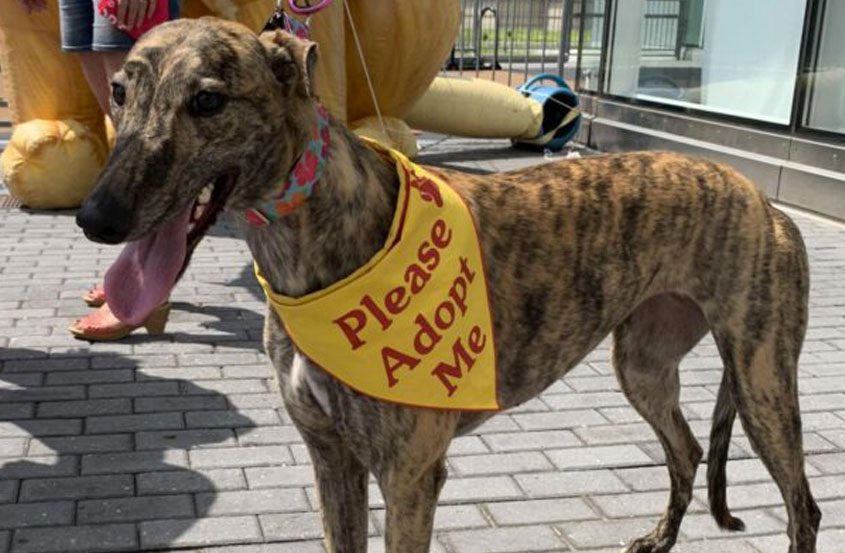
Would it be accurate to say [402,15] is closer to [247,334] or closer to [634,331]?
[247,334]

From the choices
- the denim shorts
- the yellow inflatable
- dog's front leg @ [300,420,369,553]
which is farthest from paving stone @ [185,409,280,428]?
the yellow inflatable

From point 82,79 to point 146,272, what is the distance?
6.63m

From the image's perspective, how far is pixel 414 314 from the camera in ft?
8.54

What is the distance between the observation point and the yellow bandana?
2465 millimetres

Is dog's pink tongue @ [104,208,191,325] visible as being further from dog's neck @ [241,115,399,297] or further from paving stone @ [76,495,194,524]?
paving stone @ [76,495,194,524]

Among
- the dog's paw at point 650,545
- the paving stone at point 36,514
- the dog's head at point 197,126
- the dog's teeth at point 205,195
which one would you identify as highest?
the dog's head at point 197,126

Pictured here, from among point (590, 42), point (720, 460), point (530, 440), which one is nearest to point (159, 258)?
point (720, 460)

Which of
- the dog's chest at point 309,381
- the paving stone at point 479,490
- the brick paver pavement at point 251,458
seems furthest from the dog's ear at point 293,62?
the paving stone at point 479,490

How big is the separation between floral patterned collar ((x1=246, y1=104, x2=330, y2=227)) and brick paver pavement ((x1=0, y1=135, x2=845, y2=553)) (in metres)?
1.56

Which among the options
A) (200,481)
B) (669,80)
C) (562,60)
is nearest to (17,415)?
(200,481)

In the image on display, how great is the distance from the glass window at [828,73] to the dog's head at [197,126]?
7556 mm

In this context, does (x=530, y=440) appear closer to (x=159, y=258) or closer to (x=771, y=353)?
(x=771, y=353)

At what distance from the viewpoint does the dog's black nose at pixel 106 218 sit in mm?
1991

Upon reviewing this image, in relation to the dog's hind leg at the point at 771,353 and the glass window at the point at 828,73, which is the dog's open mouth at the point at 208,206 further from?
the glass window at the point at 828,73
